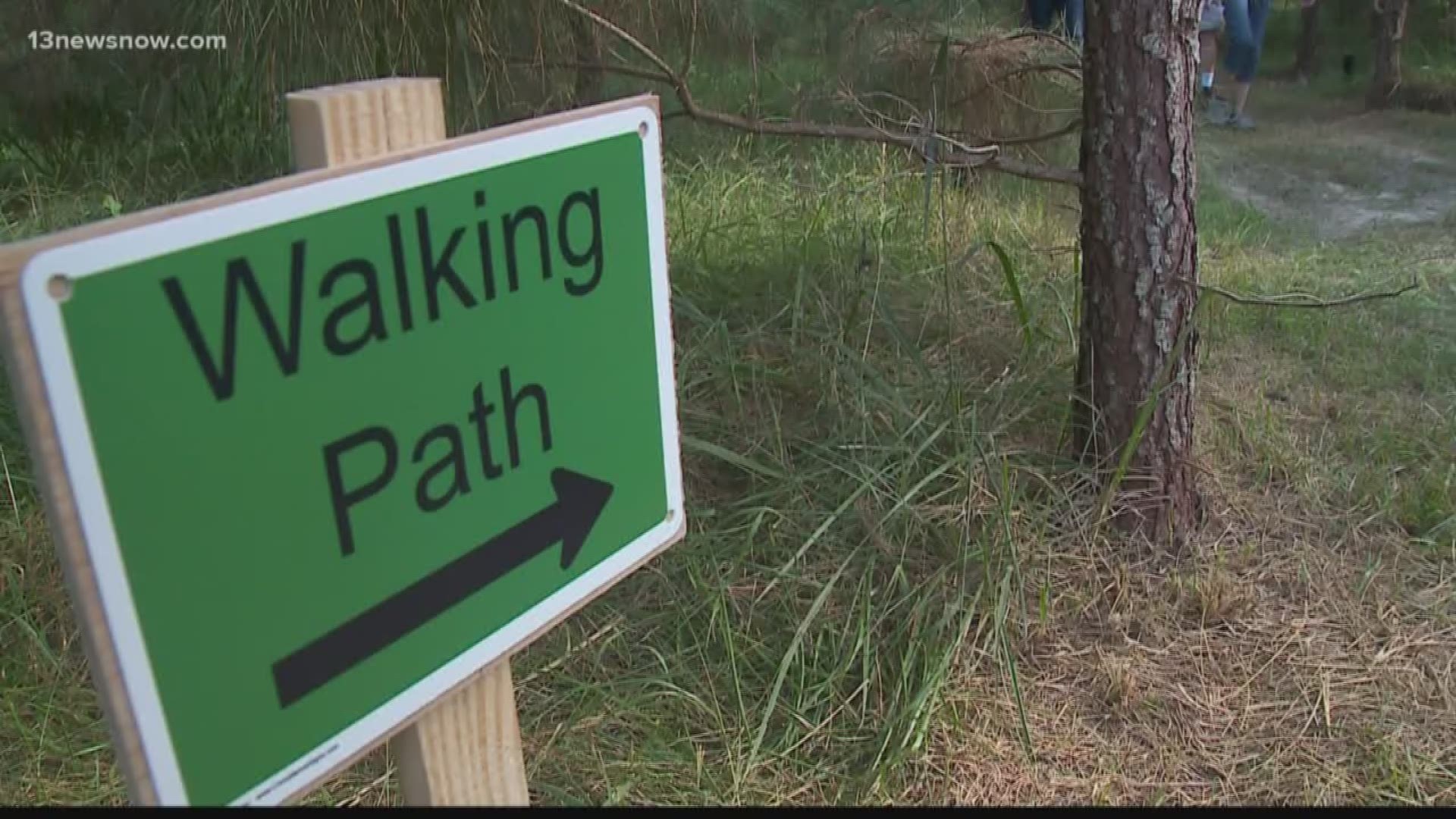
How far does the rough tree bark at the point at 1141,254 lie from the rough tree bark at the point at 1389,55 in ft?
16.8

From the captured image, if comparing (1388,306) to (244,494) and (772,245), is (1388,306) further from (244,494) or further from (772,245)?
(244,494)

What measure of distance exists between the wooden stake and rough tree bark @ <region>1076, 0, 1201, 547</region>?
1.28m

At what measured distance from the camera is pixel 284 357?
69 centimetres

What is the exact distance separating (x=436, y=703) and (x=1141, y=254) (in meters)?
1.42

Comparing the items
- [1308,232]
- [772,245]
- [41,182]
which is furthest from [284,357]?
[1308,232]

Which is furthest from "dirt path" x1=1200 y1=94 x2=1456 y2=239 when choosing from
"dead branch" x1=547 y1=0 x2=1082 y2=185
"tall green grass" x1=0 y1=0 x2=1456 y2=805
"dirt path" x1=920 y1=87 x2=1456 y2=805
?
"dead branch" x1=547 y1=0 x2=1082 y2=185

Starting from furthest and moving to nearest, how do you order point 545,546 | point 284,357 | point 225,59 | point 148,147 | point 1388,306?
point 1388,306
point 148,147
point 225,59
point 545,546
point 284,357

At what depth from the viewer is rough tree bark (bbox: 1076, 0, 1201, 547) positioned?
181 cm

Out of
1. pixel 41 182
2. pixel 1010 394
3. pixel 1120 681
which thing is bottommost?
pixel 1120 681

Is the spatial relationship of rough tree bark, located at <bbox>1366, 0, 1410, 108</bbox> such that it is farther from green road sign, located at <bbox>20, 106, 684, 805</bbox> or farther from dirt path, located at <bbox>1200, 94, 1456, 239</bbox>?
green road sign, located at <bbox>20, 106, 684, 805</bbox>

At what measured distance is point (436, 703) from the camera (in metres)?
0.82

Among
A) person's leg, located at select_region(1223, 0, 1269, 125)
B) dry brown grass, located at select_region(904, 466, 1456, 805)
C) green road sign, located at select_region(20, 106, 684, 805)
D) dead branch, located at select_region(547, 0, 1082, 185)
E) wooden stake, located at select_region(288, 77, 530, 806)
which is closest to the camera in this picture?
green road sign, located at select_region(20, 106, 684, 805)
